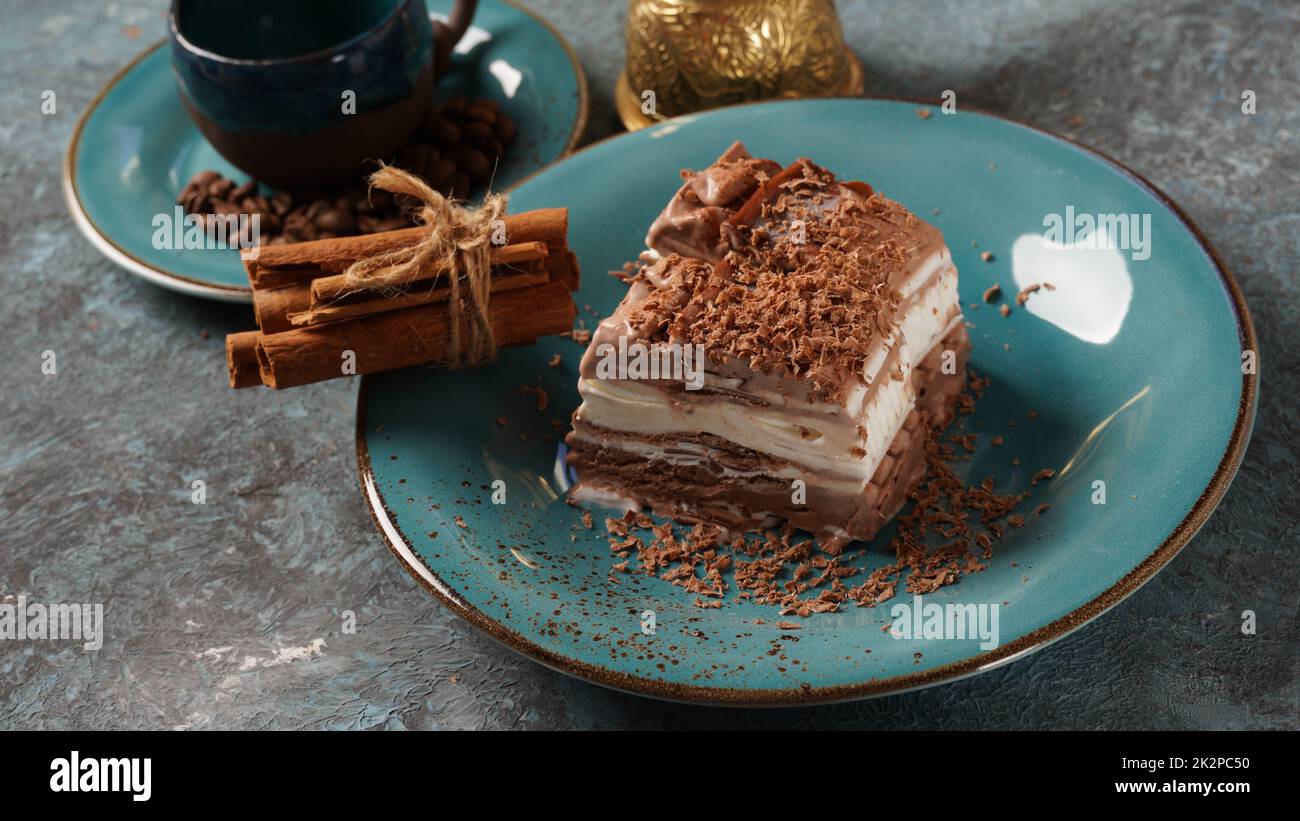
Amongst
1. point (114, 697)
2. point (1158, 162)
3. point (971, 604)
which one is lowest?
point (114, 697)

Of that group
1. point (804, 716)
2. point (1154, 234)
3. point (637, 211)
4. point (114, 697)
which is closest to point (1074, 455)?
point (1154, 234)

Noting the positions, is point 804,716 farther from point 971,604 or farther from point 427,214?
point 427,214

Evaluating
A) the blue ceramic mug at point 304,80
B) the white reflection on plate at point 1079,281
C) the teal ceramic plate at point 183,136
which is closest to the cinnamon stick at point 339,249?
the teal ceramic plate at point 183,136

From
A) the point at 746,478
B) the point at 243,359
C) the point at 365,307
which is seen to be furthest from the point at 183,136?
the point at 746,478

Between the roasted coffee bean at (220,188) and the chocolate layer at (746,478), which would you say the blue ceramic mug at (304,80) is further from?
the chocolate layer at (746,478)

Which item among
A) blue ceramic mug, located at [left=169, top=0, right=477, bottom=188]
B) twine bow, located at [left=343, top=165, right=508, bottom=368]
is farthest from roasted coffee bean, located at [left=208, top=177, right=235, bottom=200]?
twine bow, located at [left=343, top=165, right=508, bottom=368]
